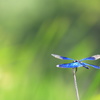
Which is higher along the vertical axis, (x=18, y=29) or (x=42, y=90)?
(x=18, y=29)

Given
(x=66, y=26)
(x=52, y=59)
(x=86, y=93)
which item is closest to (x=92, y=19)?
(x=66, y=26)

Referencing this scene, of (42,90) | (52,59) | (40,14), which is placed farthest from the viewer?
(40,14)

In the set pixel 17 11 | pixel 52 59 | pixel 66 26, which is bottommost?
pixel 52 59

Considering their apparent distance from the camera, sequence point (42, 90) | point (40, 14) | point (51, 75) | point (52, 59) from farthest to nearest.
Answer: point (40, 14) < point (52, 59) < point (51, 75) < point (42, 90)

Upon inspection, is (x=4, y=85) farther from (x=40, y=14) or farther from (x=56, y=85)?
(x=40, y=14)

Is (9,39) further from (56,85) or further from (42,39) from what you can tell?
(56,85)

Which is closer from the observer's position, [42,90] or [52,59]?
[42,90]

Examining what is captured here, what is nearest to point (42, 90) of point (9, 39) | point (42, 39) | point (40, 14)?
point (42, 39)
